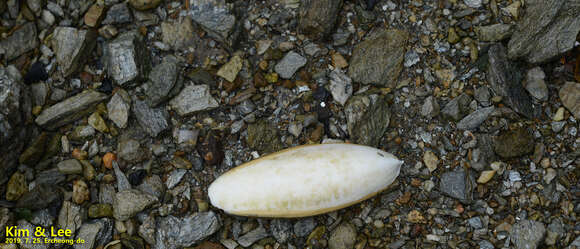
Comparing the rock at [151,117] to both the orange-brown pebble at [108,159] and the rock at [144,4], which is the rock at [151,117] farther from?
the rock at [144,4]

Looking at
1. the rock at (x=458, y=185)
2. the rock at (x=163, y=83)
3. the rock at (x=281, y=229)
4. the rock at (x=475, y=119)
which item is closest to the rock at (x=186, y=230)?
the rock at (x=281, y=229)

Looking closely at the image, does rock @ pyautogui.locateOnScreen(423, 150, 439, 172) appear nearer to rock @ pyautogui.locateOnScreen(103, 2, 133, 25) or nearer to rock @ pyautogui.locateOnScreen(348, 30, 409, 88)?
rock @ pyautogui.locateOnScreen(348, 30, 409, 88)

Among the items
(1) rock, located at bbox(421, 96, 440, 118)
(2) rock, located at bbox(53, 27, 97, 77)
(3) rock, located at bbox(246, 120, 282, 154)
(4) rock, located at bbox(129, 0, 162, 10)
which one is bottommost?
(3) rock, located at bbox(246, 120, 282, 154)

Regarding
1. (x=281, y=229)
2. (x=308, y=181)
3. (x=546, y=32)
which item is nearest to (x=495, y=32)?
(x=546, y=32)

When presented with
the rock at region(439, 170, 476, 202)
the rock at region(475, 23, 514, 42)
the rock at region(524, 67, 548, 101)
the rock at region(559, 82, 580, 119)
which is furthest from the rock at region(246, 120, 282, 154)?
the rock at region(559, 82, 580, 119)

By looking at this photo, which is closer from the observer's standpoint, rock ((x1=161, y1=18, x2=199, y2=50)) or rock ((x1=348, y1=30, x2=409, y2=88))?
rock ((x1=348, y1=30, x2=409, y2=88))

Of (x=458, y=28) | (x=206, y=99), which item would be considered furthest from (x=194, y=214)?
(x=458, y=28)
